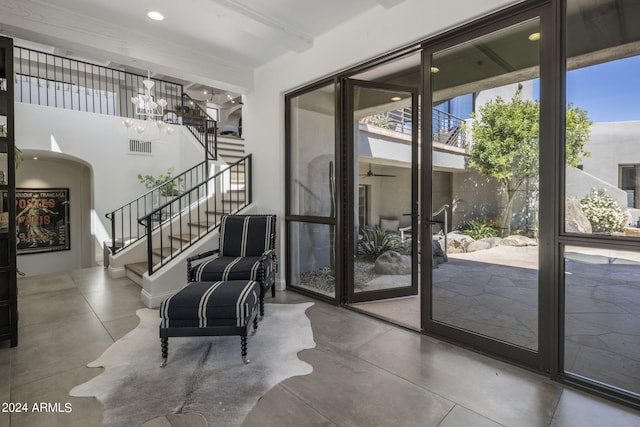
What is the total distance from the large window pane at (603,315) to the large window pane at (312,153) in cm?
234

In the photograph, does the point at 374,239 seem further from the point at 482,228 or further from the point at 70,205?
the point at 70,205

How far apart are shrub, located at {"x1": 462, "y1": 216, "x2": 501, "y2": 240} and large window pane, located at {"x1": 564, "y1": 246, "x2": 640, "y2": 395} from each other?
1.62 ft

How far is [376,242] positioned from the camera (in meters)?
4.30

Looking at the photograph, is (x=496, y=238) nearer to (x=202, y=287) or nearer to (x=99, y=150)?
(x=202, y=287)

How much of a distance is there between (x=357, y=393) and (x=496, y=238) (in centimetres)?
159

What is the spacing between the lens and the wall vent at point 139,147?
7.39 meters

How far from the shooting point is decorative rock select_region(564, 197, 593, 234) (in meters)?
2.11

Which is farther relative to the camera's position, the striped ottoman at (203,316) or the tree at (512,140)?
the striped ottoman at (203,316)

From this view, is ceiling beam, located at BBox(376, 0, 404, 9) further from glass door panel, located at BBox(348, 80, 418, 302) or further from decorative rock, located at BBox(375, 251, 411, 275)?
decorative rock, located at BBox(375, 251, 411, 275)

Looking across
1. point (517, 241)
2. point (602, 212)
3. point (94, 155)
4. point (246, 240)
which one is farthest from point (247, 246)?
point (94, 155)

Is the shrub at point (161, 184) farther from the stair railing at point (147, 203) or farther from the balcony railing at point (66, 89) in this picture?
the balcony railing at point (66, 89)

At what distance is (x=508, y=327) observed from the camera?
2467 mm

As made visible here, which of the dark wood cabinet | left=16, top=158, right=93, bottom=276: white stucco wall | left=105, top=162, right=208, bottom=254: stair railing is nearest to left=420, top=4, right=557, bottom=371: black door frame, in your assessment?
the dark wood cabinet

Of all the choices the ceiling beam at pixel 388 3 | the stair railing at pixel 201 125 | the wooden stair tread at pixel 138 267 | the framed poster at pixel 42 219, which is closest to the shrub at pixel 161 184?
the stair railing at pixel 201 125
